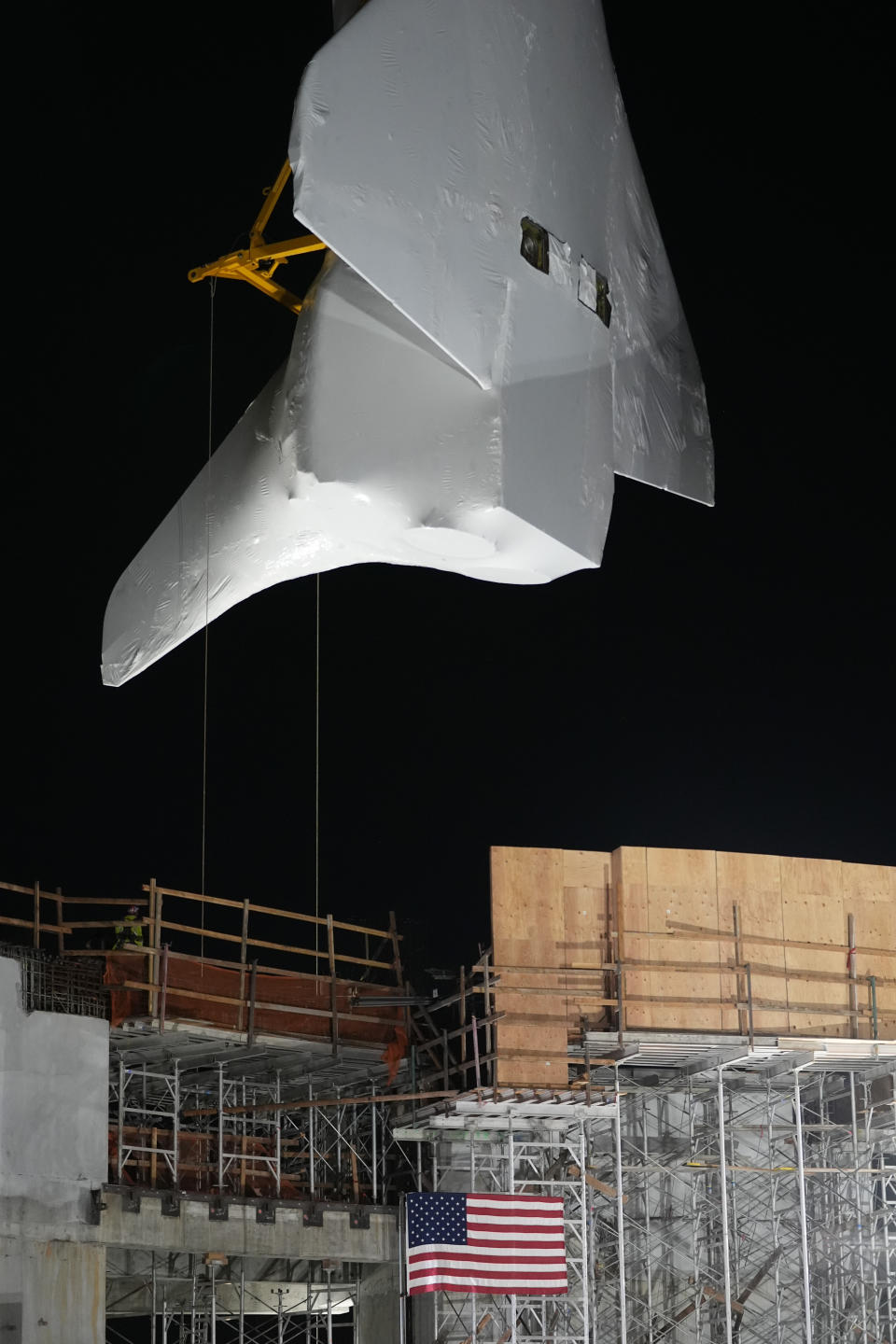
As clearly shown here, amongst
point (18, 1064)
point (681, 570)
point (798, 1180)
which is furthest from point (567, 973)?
point (681, 570)

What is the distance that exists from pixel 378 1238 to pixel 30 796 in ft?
45.9

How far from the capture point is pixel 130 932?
31.9 meters

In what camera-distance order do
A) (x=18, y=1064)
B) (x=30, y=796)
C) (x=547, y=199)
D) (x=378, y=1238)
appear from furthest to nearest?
(x=30, y=796) → (x=378, y=1238) → (x=18, y=1064) → (x=547, y=199)

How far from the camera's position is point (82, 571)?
44625mm

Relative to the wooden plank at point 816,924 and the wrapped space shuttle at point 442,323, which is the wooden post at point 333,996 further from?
the wrapped space shuttle at point 442,323

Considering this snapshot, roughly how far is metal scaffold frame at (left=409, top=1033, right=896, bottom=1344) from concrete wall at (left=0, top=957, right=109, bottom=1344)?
6.18 metres

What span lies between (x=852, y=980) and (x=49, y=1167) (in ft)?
47.8

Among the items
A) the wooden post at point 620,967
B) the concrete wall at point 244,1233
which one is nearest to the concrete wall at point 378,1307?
the concrete wall at point 244,1233

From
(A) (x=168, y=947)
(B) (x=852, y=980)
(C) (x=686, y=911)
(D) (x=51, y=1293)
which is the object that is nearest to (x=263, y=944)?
(A) (x=168, y=947)

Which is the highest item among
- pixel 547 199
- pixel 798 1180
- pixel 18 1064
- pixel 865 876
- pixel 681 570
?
pixel 681 570

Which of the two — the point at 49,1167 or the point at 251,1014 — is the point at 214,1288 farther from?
the point at 49,1167

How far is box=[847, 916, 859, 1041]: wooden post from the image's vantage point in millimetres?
34219

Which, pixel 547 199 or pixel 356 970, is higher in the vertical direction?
pixel 547 199

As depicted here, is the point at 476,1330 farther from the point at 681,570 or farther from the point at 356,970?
the point at 681,570
